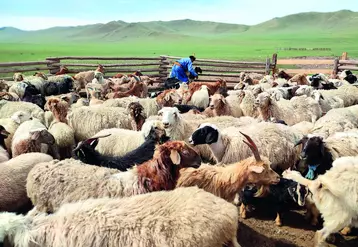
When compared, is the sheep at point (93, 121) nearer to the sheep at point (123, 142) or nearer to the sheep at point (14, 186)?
the sheep at point (123, 142)

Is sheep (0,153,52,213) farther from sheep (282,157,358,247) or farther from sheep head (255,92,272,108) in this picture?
sheep head (255,92,272,108)

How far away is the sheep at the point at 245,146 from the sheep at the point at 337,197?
1696mm

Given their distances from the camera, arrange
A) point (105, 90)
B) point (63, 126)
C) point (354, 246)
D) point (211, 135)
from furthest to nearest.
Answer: point (105, 90), point (63, 126), point (211, 135), point (354, 246)

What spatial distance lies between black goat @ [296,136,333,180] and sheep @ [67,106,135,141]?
406cm

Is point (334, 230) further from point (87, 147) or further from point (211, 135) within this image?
point (87, 147)

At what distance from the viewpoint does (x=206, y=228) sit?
2873mm

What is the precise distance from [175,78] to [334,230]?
10.5 m

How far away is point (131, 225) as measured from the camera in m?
2.87

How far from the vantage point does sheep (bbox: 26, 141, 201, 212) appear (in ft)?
13.3

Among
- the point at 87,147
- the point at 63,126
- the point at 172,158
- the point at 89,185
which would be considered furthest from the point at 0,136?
the point at 172,158

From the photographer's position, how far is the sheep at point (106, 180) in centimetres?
404

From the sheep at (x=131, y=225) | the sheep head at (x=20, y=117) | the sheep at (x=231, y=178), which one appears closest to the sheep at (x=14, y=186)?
the sheep at (x=131, y=225)

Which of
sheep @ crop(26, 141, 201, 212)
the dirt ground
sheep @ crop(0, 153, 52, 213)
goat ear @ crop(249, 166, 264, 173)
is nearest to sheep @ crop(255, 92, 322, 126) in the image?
the dirt ground

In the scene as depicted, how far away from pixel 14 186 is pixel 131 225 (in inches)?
111
